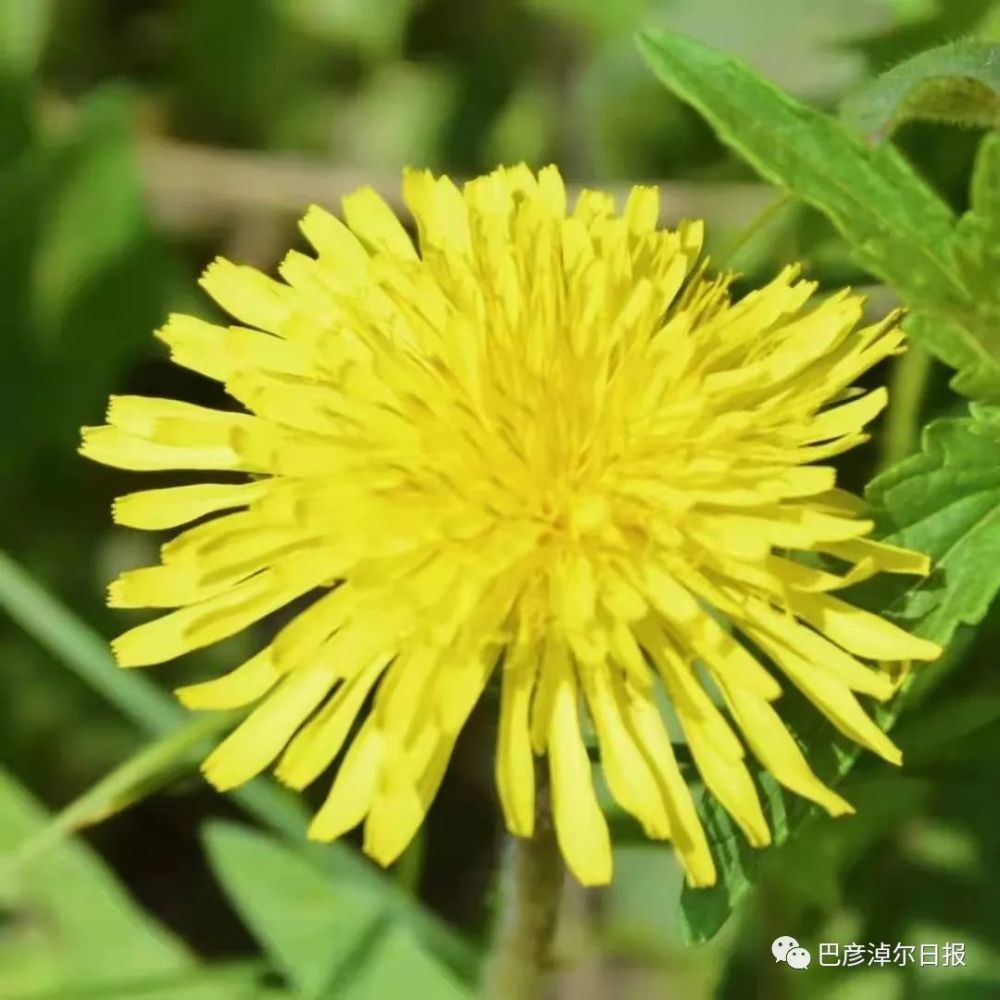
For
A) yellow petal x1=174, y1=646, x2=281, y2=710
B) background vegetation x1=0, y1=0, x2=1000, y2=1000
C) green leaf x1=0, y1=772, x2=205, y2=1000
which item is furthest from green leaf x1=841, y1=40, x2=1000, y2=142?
green leaf x1=0, y1=772, x2=205, y2=1000

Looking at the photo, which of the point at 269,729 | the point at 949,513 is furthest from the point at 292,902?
the point at 949,513

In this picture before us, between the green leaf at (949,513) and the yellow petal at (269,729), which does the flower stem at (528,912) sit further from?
the green leaf at (949,513)

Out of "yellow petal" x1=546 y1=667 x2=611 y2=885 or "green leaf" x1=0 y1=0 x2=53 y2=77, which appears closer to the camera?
"yellow petal" x1=546 y1=667 x2=611 y2=885

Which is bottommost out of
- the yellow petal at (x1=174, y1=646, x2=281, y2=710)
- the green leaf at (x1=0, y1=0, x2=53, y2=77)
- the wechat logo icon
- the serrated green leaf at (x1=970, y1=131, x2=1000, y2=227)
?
the wechat logo icon

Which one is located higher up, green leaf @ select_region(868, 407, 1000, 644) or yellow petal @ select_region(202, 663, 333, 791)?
yellow petal @ select_region(202, 663, 333, 791)

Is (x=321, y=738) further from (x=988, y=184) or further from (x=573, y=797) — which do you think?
(x=988, y=184)

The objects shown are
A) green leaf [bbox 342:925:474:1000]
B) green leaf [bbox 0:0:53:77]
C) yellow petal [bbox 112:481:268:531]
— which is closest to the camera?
yellow petal [bbox 112:481:268:531]

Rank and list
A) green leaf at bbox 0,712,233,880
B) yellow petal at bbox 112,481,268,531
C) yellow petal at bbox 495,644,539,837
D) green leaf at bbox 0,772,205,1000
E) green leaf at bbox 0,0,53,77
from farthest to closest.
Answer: green leaf at bbox 0,0,53,77
green leaf at bbox 0,772,205,1000
green leaf at bbox 0,712,233,880
yellow petal at bbox 112,481,268,531
yellow petal at bbox 495,644,539,837

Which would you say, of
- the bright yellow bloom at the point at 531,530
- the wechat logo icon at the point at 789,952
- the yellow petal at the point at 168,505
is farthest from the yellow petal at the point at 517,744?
the wechat logo icon at the point at 789,952

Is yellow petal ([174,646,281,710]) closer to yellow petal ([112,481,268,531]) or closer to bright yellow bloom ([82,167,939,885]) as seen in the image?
bright yellow bloom ([82,167,939,885])
